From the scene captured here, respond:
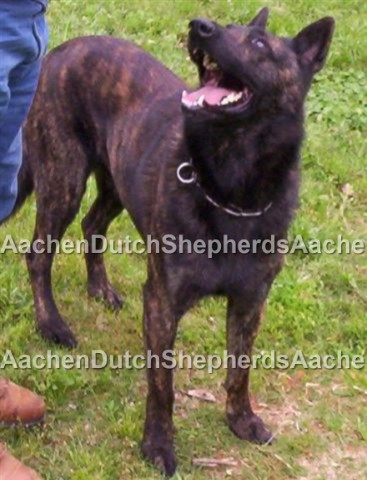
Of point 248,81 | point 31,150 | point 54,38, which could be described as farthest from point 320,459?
point 54,38

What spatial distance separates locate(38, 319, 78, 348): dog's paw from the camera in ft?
14.2

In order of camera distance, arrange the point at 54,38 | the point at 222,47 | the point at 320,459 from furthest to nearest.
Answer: the point at 54,38 < the point at 320,459 < the point at 222,47

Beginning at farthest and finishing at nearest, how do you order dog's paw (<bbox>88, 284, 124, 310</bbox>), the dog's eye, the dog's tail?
dog's paw (<bbox>88, 284, 124, 310</bbox>) → the dog's tail → the dog's eye

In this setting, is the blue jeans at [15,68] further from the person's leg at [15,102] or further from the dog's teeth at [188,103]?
the dog's teeth at [188,103]

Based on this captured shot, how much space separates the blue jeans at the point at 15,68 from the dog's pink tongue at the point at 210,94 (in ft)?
1.65

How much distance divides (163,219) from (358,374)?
117cm

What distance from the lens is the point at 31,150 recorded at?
432 centimetres

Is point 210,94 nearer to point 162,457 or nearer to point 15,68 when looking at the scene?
point 15,68

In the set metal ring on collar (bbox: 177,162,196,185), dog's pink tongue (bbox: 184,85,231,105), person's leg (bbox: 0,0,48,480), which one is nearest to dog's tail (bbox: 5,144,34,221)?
person's leg (bbox: 0,0,48,480)

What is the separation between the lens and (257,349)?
14.2 feet

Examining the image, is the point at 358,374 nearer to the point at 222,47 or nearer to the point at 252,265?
the point at 252,265

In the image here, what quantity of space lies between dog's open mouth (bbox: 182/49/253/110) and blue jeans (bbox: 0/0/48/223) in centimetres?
51

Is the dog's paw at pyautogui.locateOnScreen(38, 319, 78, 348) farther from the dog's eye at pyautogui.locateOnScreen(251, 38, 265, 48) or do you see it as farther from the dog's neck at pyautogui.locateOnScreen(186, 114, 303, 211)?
the dog's eye at pyautogui.locateOnScreen(251, 38, 265, 48)

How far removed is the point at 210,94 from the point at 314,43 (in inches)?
17.8
